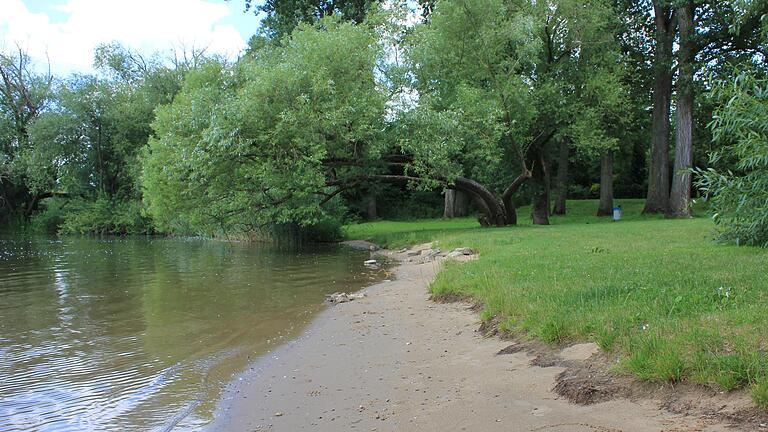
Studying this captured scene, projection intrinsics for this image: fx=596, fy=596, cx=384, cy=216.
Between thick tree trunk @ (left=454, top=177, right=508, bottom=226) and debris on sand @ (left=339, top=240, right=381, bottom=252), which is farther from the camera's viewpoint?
thick tree trunk @ (left=454, top=177, right=508, bottom=226)

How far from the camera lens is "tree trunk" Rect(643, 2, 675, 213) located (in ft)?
93.7

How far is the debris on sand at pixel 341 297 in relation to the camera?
434 inches

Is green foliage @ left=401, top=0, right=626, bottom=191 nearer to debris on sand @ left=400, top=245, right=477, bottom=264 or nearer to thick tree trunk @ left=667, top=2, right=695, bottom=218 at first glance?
thick tree trunk @ left=667, top=2, right=695, bottom=218

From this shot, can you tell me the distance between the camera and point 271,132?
20.0 m

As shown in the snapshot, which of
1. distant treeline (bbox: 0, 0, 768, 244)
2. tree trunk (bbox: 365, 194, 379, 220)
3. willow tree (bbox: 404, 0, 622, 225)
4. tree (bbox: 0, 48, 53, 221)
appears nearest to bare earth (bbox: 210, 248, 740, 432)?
distant treeline (bbox: 0, 0, 768, 244)

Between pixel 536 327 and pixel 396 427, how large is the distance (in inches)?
94.1

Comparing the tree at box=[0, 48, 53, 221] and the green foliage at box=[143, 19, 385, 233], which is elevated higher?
the tree at box=[0, 48, 53, 221]

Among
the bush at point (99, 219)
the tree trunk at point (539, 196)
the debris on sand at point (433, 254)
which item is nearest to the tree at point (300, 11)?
the tree trunk at point (539, 196)

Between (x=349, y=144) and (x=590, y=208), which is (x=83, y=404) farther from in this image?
(x=590, y=208)

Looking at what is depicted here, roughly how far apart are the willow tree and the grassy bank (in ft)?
→ 36.6

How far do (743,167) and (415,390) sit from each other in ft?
26.6

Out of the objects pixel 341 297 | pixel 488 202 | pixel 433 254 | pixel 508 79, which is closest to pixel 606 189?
pixel 488 202

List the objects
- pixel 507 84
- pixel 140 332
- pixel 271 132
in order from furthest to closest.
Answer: pixel 507 84
pixel 271 132
pixel 140 332

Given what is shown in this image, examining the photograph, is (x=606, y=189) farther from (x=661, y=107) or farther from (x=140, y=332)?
(x=140, y=332)
